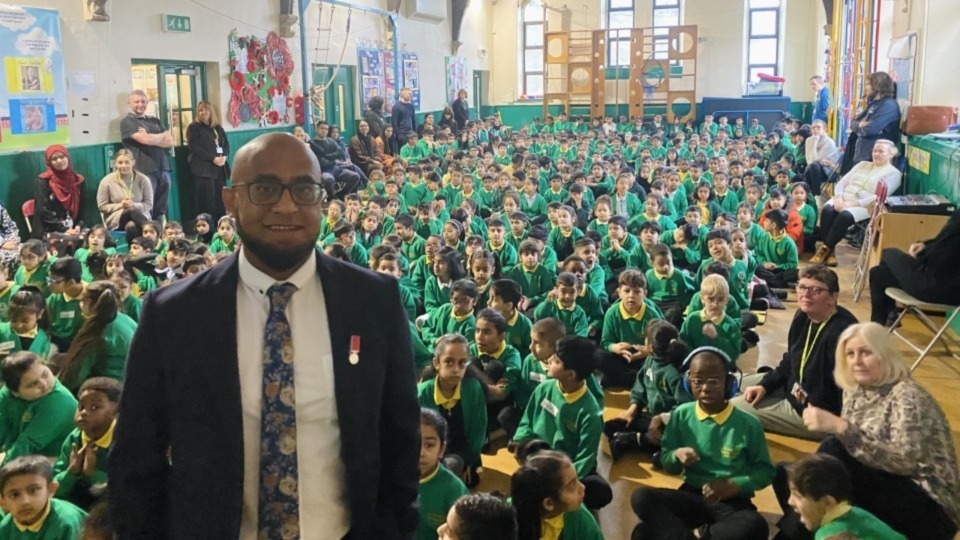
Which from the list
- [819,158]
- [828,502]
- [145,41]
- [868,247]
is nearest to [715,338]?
[828,502]

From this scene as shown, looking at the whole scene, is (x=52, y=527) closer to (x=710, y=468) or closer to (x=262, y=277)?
(x=262, y=277)

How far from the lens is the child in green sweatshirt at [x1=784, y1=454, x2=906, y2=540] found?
2570 millimetres

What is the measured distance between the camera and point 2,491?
274cm

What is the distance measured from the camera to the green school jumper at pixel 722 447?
326 cm

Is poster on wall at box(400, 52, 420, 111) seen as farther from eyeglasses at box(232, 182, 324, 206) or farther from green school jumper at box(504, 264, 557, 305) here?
eyeglasses at box(232, 182, 324, 206)

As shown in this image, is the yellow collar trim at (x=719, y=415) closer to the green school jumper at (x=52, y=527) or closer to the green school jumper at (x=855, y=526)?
the green school jumper at (x=855, y=526)

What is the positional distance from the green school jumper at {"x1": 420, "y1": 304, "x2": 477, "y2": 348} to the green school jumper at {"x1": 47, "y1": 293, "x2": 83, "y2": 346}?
209 centimetres

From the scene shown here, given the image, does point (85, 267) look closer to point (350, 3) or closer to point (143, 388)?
point (143, 388)

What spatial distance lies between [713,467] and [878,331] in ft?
2.66

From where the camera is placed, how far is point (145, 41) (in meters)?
9.13

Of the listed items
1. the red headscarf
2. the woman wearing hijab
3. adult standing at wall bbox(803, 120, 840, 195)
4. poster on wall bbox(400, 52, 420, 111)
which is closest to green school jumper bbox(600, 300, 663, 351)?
the woman wearing hijab

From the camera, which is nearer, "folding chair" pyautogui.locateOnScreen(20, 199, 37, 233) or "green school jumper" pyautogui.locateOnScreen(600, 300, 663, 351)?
"green school jumper" pyautogui.locateOnScreen(600, 300, 663, 351)

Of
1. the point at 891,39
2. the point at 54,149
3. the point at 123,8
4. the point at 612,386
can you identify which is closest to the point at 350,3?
the point at 123,8

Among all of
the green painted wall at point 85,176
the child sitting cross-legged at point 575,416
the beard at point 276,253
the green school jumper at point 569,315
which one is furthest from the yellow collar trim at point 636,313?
the green painted wall at point 85,176
